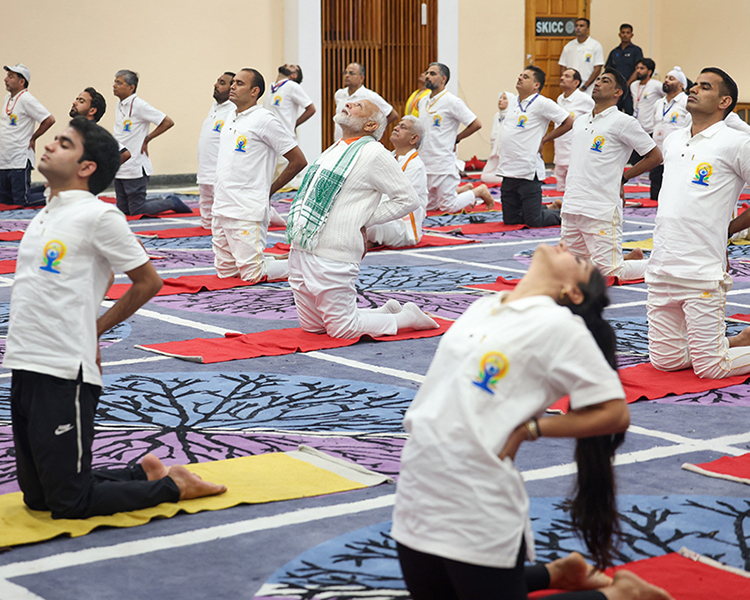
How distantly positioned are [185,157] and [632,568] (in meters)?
13.6

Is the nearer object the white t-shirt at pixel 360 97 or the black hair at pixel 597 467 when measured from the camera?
the black hair at pixel 597 467

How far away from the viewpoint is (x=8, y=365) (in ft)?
10.9

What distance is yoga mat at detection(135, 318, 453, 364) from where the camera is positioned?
5.70m

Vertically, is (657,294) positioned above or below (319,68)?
below

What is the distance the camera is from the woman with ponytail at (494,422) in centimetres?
230

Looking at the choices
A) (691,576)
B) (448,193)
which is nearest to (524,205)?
(448,193)

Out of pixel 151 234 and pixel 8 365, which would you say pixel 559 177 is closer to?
pixel 151 234

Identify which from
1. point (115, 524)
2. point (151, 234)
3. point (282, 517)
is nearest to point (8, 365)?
point (115, 524)

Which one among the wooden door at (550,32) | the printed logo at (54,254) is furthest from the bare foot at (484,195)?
the printed logo at (54,254)

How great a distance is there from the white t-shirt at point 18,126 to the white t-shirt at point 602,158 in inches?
282

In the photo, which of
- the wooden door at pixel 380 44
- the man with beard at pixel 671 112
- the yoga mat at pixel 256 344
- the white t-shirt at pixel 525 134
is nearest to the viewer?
the yoga mat at pixel 256 344

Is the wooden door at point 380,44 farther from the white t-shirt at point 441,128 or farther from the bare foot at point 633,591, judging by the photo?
the bare foot at point 633,591

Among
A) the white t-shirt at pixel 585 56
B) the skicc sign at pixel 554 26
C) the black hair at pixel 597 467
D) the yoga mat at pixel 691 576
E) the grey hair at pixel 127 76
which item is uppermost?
the skicc sign at pixel 554 26

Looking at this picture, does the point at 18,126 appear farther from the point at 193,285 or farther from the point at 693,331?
the point at 693,331
